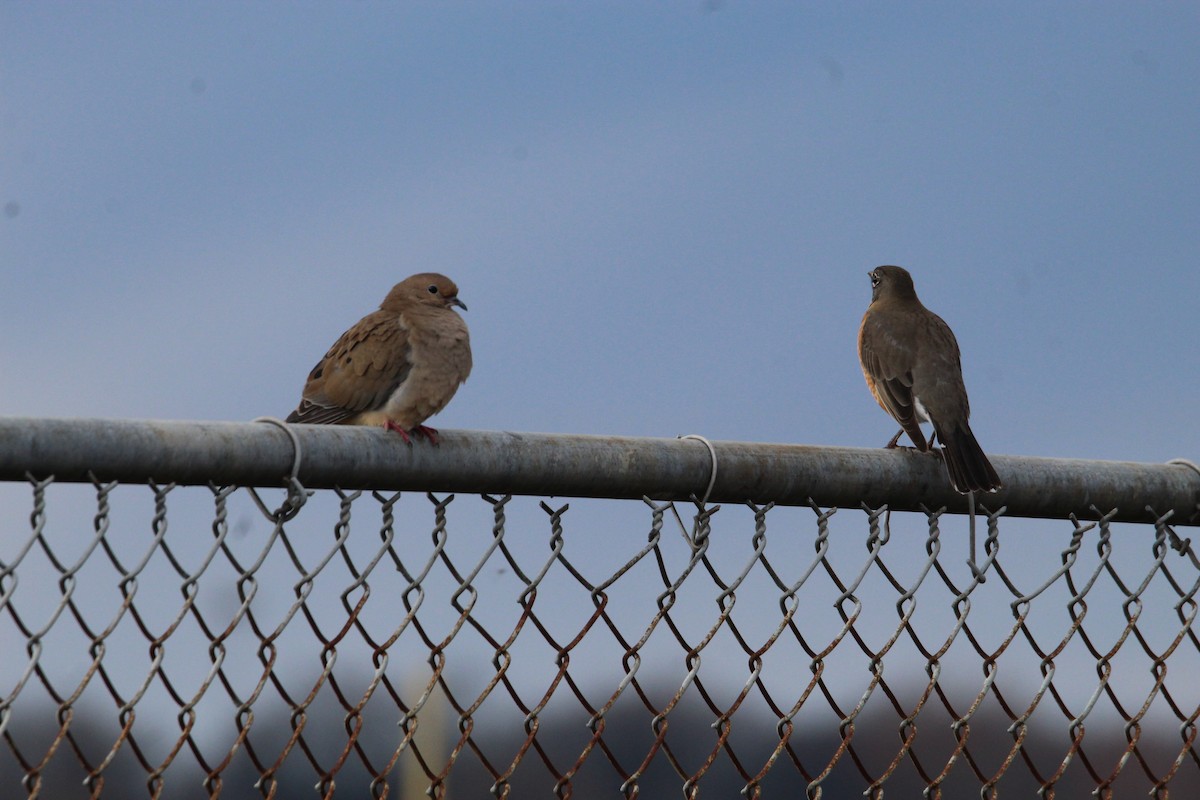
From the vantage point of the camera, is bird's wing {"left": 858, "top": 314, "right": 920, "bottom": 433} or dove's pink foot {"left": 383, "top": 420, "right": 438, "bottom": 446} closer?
dove's pink foot {"left": 383, "top": 420, "right": 438, "bottom": 446}

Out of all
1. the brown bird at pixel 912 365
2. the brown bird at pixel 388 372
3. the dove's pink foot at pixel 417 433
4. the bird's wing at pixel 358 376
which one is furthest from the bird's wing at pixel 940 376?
the dove's pink foot at pixel 417 433

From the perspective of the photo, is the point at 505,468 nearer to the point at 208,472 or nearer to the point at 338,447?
the point at 338,447

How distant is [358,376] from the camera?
15.4 ft

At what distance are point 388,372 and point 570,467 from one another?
190 centimetres

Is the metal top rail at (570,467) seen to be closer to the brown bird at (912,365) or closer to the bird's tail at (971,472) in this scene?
the bird's tail at (971,472)

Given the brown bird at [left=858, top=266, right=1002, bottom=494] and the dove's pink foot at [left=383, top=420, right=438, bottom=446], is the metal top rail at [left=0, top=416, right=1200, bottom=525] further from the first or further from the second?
the brown bird at [left=858, top=266, right=1002, bottom=494]

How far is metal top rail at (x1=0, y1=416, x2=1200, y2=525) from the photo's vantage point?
96.9 inches

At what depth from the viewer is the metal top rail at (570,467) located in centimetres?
246

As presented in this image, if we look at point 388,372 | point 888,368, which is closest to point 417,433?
point 388,372

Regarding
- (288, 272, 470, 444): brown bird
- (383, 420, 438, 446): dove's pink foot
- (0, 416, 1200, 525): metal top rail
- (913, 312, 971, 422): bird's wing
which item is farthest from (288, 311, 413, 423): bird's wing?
(913, 312, 971, 422): bird's wing

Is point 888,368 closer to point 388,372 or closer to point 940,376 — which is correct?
point 940,376

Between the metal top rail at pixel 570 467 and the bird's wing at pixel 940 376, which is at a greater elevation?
the bird's wing at pixel 940 376

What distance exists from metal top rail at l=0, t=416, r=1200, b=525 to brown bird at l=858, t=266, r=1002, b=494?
1.23 metres

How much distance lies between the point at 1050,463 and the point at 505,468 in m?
1.48
